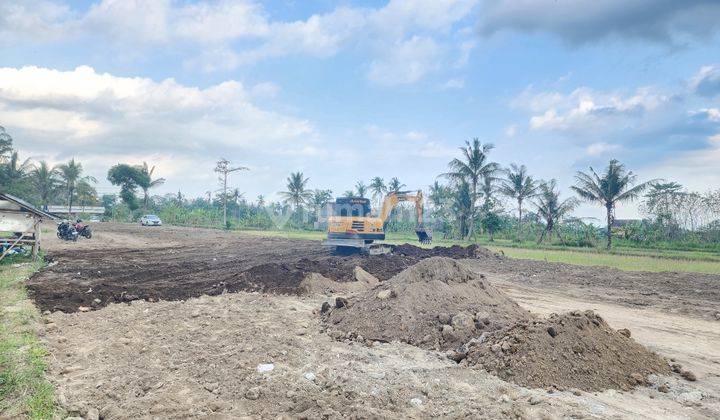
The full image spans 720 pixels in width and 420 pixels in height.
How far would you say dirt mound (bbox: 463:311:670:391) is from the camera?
5918 millimetres

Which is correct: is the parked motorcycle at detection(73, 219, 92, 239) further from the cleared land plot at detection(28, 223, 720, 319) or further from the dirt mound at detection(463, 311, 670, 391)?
the dirt mound at detection(463, 311, 670, 391)

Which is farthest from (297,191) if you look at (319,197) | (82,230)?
(82,230)

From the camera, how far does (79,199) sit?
5781 centimetres

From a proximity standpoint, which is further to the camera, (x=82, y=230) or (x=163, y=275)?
(x=82, y=230)

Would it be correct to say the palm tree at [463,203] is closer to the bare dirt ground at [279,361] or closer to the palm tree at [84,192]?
the bare dirt ground at [279,361]

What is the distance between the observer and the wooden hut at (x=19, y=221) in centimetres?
1558

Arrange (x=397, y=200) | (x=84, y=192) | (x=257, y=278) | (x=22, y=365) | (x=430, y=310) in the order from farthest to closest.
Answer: (x=84, y=192) < (x=397, y=200) < (x=257, y=278) < (x=430, y=310) < (x=22, y=365)

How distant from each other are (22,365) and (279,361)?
11.2 ft

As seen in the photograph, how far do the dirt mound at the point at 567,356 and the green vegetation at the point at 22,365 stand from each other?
213 inches

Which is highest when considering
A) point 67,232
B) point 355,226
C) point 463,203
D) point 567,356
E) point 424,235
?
point 463,203

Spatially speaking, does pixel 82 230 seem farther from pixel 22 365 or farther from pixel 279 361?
pixel 279 361

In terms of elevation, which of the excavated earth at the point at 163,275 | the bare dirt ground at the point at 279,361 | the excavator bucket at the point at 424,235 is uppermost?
the excavator bucket at the point at 424,235

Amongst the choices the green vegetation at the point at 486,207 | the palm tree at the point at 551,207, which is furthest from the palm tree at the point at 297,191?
the palm tree at the point at 551,207

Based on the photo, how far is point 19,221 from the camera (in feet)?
52.1
